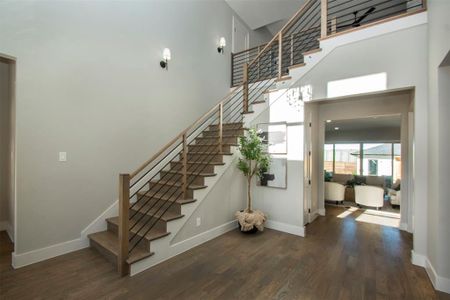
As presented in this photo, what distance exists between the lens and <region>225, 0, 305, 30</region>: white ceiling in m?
6.05

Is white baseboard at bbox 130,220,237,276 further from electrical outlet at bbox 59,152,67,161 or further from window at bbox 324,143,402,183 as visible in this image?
window at bbox 324,143,402,183

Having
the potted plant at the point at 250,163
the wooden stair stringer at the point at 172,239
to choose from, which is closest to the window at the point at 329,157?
the potted plant at the point at 250,163

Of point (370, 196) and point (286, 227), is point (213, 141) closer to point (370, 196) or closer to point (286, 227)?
point (286, 227)

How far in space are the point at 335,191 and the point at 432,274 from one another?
410cm

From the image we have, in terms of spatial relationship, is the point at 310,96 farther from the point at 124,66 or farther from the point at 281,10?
the point at 281,10

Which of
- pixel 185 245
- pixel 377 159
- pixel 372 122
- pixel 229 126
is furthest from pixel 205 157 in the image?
pixel 377 159

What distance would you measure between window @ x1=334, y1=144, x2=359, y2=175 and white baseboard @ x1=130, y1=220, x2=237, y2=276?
27.6 feet

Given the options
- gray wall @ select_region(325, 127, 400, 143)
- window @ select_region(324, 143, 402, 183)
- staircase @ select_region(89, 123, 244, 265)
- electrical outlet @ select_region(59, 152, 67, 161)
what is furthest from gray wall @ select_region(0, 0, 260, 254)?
window @ select_region(324, 143, 402, 183)

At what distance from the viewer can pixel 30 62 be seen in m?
2.79

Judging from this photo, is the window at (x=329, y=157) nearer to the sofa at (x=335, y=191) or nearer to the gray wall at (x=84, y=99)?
the sofa at (x=335, y=191)

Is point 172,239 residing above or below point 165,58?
below

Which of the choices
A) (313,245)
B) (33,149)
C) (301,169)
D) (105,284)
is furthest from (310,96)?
(33,149)

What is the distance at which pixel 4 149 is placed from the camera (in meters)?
3.89

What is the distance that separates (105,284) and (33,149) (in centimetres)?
195
